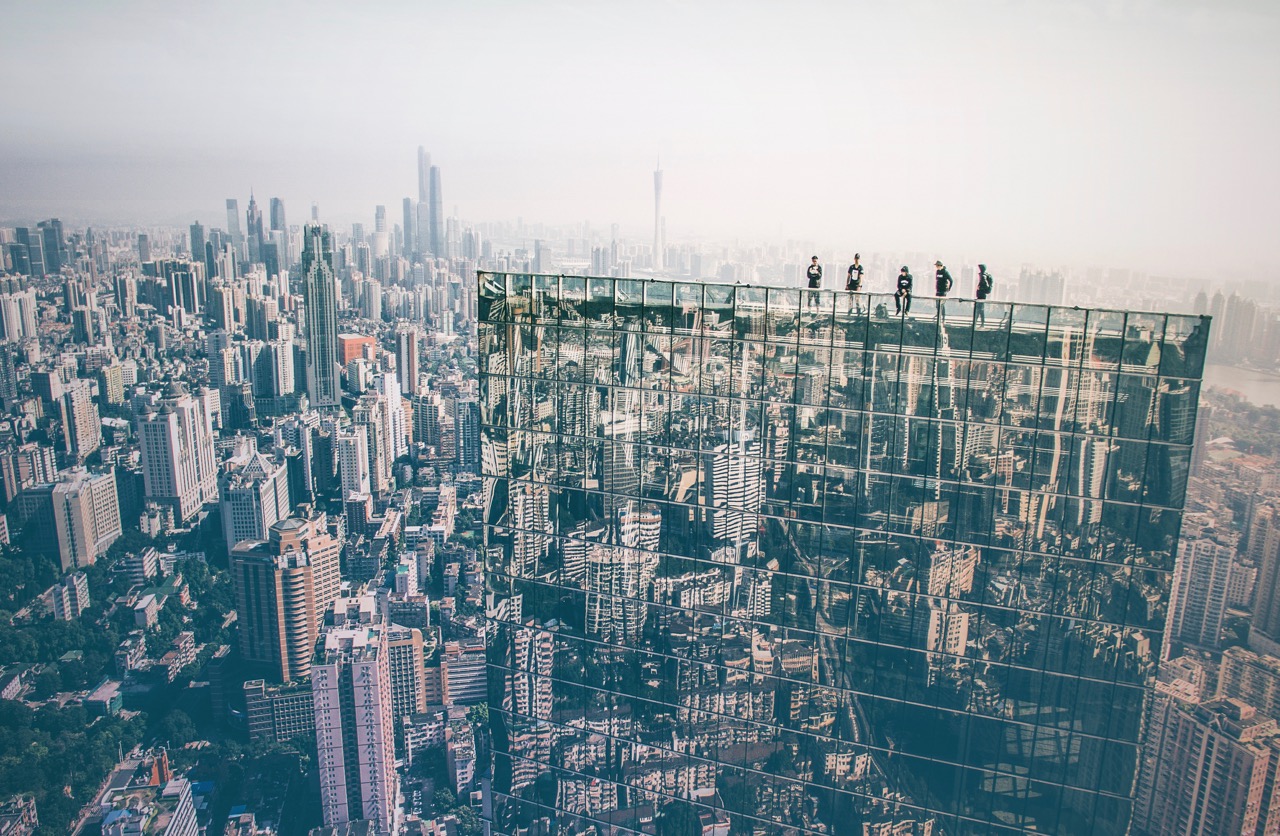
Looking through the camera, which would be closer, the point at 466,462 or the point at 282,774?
the point at 282,774

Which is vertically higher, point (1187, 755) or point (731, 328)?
point (731, 328)

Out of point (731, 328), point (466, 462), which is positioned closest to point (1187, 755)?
point (731, 328)

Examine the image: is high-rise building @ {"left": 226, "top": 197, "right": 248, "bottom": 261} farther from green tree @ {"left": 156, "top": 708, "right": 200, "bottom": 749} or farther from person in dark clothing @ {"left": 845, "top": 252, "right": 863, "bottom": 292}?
person in dark clothing @ {"left": 845, "top": 252, "right": 863, "bottom": 292}

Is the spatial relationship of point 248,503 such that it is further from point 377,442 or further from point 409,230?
point 409,230

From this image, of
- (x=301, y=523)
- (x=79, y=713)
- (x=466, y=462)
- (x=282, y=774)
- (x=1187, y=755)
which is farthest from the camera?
(x=466, y=462)

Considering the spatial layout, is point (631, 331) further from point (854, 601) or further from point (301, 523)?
point (301, 523)

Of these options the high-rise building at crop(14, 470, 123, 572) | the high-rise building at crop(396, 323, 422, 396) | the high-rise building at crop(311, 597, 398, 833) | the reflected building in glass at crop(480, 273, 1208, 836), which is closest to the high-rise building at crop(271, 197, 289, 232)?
the high-rise building at crop(396, 323, 422, 396)

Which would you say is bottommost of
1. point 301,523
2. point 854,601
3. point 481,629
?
point 481,629
